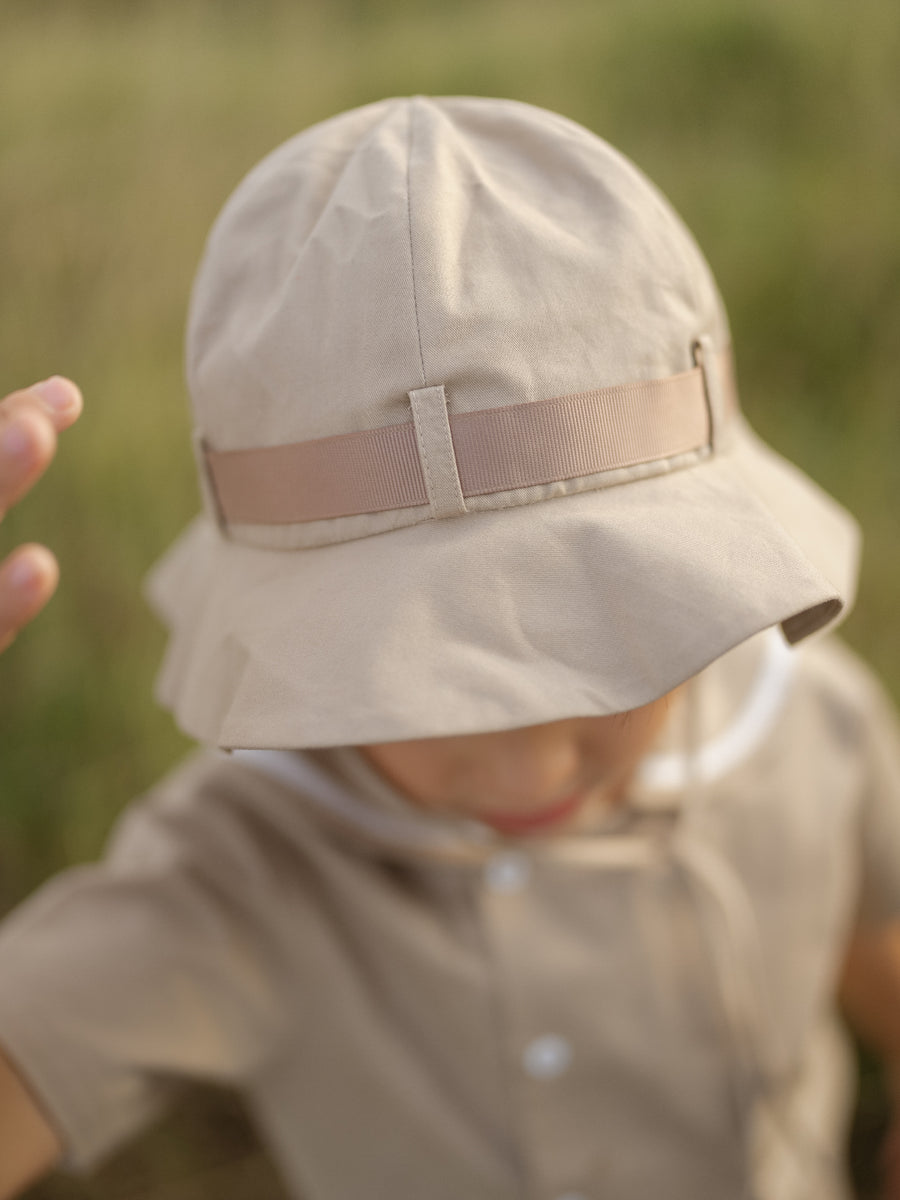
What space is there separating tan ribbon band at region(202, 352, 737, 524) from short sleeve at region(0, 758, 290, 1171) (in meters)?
0.43

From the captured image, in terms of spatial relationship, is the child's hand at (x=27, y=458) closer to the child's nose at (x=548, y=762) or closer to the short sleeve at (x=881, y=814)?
the child's nose at (x=548, y=762)

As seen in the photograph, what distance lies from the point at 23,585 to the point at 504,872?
553 mm

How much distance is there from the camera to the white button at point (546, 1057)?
40.3 inches

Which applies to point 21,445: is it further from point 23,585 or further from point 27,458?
point 23,585

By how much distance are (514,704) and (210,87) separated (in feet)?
6.08

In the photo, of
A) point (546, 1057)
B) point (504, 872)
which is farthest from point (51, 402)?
point (546, 1057)

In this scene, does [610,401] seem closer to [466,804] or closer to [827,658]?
[466,804]

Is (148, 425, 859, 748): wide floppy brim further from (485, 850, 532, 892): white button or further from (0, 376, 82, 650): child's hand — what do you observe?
(485, 850, 532, 892): white button

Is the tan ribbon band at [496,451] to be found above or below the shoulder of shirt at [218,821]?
above

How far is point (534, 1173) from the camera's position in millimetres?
1032

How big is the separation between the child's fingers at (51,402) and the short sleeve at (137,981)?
48cm

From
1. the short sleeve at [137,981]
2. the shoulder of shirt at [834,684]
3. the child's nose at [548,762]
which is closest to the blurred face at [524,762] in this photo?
the child's nose at [548,762]

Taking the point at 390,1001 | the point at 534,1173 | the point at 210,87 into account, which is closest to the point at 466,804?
the point at 390,1001

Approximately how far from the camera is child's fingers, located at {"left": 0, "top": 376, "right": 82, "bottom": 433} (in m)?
0.67
